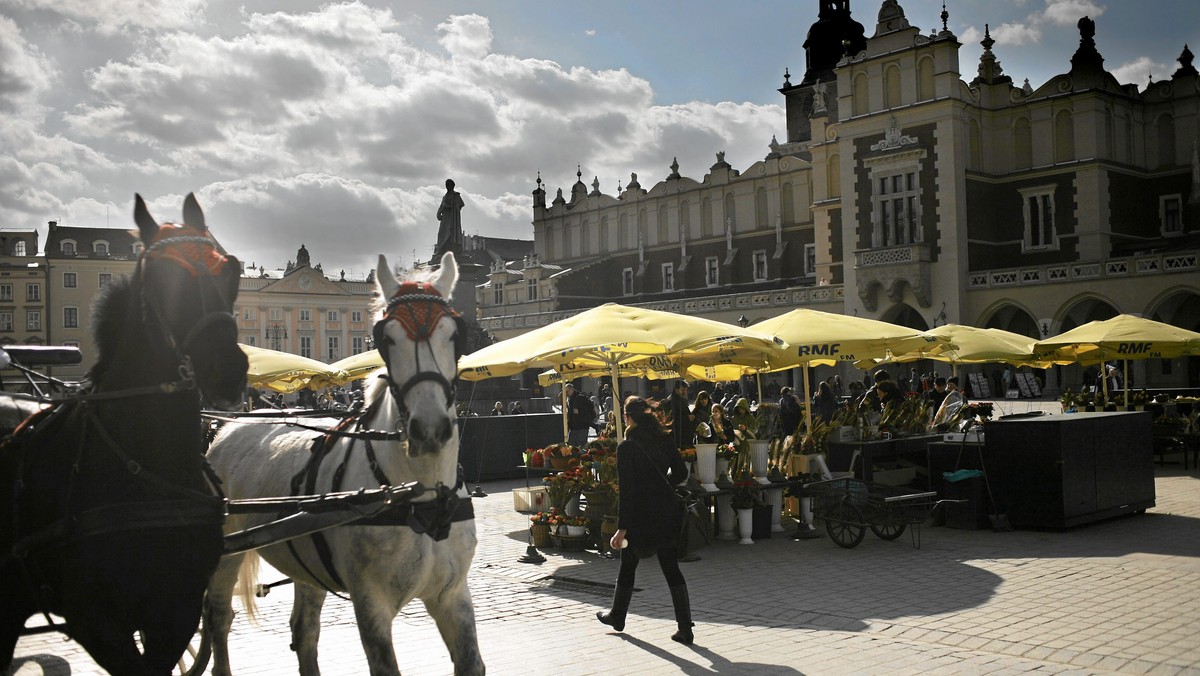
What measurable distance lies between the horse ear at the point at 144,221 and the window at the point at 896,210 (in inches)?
1760

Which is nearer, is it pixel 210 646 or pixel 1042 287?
pixel 210 646

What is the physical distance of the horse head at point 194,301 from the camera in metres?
4.06

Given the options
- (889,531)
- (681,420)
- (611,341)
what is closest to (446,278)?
(611,341)

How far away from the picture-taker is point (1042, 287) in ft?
138

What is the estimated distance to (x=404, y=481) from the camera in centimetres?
505

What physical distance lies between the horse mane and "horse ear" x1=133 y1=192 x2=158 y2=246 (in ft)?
0.71

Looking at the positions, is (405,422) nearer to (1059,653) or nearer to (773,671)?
(773,671)

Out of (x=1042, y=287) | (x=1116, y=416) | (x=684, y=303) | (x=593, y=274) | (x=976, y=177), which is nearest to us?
(x=1116, y=416)

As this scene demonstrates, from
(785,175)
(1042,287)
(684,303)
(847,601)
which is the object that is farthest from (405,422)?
(785,175)

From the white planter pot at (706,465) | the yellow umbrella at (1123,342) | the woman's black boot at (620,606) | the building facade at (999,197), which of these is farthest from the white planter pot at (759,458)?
the building facade at (999,197)

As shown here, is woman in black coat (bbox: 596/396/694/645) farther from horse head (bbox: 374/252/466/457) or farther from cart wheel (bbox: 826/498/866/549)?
cart wheel (bbox: 826/498/866/549)

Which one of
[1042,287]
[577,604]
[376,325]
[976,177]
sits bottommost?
[577,604]

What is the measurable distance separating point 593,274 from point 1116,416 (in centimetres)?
5897

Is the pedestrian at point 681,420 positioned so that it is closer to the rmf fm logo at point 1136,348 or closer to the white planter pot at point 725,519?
the white planter pot at point 725,519
